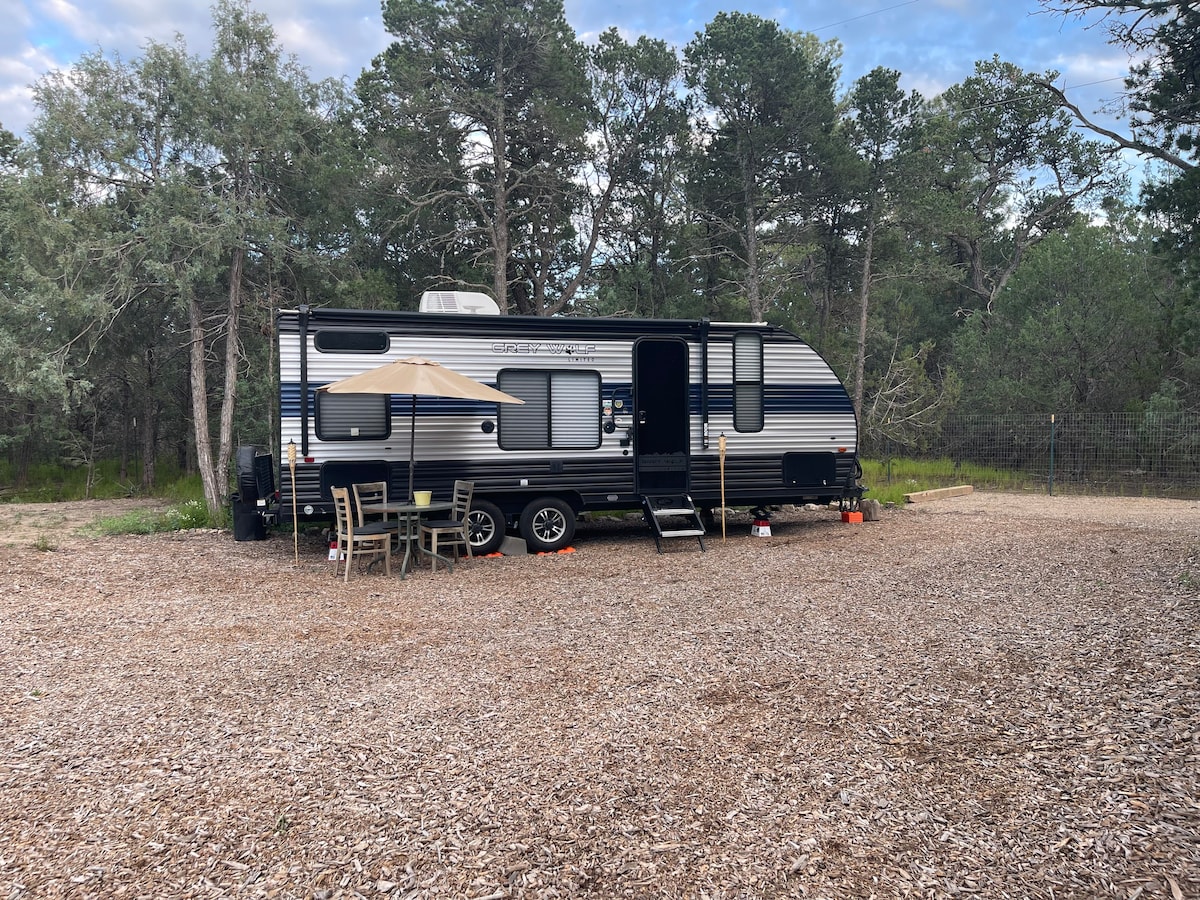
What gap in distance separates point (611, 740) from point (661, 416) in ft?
21.7

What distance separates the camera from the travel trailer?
786 centimetres

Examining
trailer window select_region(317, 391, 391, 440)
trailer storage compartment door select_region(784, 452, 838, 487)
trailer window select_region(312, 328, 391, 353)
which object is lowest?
trailer storage compartment door select_region(784, 452, 838, 487)

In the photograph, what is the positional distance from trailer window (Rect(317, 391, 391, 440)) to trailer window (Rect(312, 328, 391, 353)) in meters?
0.48

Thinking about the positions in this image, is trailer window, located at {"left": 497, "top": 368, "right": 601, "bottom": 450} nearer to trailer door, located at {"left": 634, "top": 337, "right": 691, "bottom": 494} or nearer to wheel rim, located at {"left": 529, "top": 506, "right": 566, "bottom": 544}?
trailer door, located at {"left": 634, "top": 337, "right": 691, "bottom": 494}

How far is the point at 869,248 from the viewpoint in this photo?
1733 cm

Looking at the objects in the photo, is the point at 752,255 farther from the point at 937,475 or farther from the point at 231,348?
the point at 231,348

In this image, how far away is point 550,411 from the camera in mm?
8562

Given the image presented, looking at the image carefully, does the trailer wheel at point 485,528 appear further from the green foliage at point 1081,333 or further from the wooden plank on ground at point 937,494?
the green foliage at point 1081,333

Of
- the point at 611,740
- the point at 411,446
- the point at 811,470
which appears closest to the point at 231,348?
the point at 411,446

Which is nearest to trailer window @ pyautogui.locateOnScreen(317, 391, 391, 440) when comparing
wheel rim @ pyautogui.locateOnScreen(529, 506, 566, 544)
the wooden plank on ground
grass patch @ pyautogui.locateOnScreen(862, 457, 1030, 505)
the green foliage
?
wheel rim @ pyautogui.locateOnScreen(529, 506, 566, 544)

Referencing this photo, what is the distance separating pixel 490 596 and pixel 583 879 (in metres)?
4.00

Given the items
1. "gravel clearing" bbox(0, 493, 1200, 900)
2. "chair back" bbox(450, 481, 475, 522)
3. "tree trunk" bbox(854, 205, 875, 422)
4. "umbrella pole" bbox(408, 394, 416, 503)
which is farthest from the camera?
"tree trunk" bbox(854, 205, 875, 422)

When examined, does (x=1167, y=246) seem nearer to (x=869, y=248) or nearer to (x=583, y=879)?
(x=869, y=248)

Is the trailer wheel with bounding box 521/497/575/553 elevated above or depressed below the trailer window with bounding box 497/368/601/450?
below
